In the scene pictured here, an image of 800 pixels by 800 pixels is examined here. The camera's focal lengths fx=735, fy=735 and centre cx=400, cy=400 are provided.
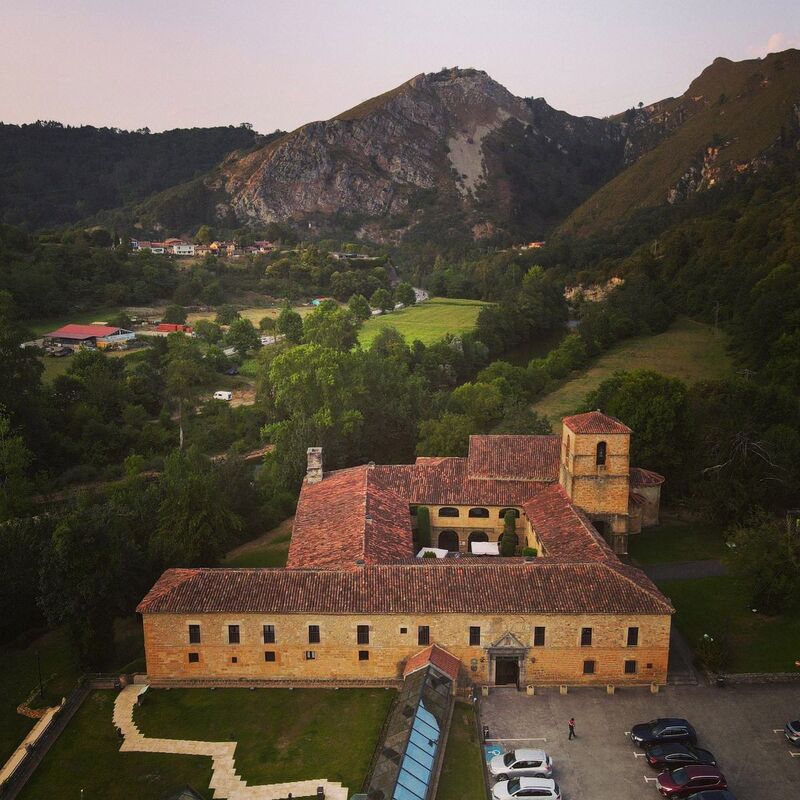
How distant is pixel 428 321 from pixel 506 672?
90.5m

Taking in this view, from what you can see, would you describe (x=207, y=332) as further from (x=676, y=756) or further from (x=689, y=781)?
(x=689, y=781)

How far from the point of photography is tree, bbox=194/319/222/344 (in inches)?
3866

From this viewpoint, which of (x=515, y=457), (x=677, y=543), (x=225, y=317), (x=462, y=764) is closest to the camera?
(x=462, y=764)

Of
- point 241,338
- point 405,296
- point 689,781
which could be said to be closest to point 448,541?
point 689,781

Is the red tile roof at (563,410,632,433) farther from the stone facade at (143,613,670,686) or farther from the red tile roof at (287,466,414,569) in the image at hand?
the stone facade at (143,613,670,686)

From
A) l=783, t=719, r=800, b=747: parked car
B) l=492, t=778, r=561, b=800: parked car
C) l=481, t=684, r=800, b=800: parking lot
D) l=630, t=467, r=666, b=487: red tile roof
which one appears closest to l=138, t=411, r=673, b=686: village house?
l=481, t=684, r=800, b=800: parking lot

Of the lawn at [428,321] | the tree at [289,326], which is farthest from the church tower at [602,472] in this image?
the tree at [289,326]

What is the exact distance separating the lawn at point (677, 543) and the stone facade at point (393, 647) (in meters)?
12.2

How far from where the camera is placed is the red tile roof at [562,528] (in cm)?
3472

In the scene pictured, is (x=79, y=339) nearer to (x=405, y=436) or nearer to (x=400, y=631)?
(x=405, y=436)

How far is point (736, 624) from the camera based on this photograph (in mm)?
35344

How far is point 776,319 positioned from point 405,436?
40922 mm

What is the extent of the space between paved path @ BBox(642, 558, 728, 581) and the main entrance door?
39.7ft

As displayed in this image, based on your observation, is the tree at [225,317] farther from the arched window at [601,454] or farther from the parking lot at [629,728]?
the parking lot at [629,728]
